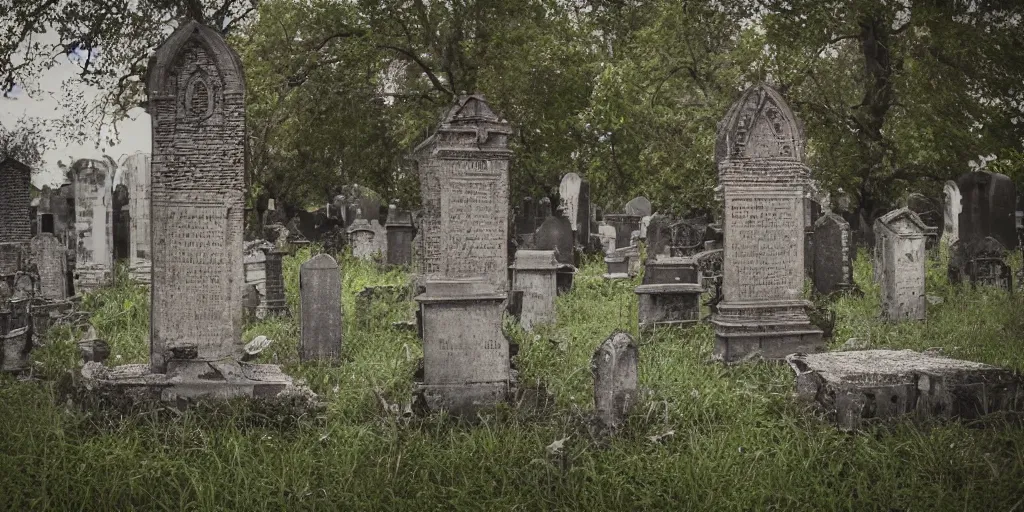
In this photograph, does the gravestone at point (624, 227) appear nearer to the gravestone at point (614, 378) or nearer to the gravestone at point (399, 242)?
the gravestone at point (399, 242)

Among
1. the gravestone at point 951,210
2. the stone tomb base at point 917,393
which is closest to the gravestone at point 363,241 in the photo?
the gravestone at point 951,210

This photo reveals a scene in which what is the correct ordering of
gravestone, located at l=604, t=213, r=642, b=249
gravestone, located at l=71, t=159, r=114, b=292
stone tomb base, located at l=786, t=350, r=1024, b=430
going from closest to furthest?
stone tomb base, located at l=786, t=350, r=1024, b=430 → gravestone, located at l=71, t=159, r=114, b=292 → gravestone, located at l=604, t=213, r=642, b=249

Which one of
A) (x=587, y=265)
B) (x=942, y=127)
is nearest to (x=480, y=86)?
(x=587, y=265)

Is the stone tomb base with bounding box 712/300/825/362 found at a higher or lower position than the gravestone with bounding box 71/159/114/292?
lower

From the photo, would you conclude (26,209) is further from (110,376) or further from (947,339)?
(947,339)

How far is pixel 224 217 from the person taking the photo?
232 inches

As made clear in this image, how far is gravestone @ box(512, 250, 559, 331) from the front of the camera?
985 centimetres

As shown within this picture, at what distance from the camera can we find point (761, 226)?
24.9 feet

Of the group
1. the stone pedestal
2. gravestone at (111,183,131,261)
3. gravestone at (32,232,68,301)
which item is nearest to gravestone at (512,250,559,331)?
the stone pedestal

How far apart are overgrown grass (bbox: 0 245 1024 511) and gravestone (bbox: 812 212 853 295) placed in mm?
4403

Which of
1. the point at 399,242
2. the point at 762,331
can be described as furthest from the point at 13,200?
the point at 762,331

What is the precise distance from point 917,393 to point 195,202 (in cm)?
539

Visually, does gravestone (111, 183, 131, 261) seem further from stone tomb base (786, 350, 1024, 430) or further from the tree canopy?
stone tomb base (786, 350, 1024, 430)

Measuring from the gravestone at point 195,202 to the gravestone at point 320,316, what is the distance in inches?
62.1
